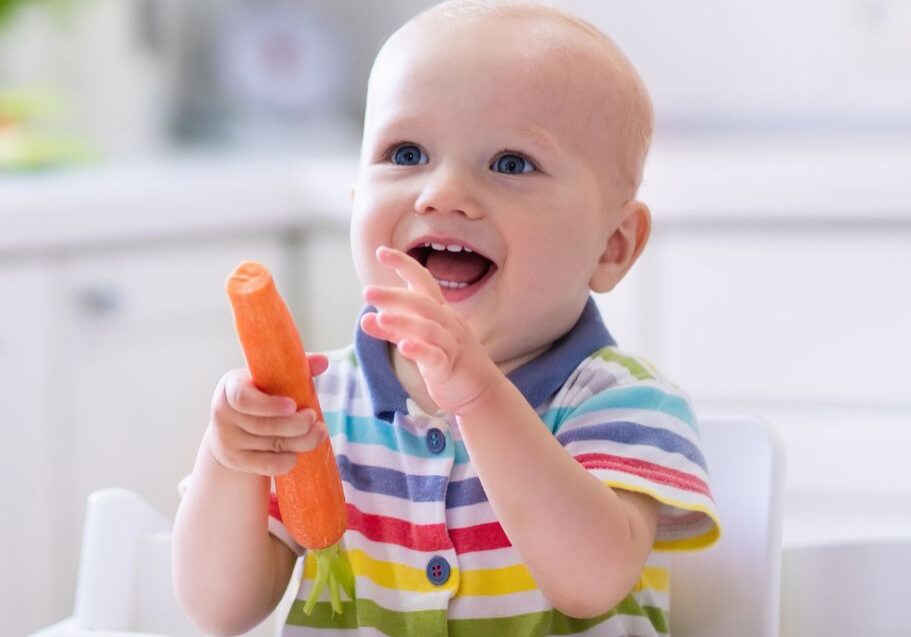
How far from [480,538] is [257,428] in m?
0.19

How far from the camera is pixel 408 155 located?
37.6 inches

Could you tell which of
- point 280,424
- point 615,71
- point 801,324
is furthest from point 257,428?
point 801,324

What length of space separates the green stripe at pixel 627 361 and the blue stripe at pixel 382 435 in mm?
110

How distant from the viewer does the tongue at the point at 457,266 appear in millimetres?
920


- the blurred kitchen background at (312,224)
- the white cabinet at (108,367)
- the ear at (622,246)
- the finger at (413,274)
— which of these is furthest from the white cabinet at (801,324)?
the finger at (413,274)

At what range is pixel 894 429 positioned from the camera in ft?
6.25

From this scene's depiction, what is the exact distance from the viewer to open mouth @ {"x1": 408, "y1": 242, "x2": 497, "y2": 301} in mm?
A: 910

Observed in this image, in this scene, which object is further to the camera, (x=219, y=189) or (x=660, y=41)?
(x=660, y=41)

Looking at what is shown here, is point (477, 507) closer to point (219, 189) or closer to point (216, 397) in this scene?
point (216, 397)

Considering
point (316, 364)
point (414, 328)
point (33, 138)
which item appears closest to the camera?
point (414, 328)

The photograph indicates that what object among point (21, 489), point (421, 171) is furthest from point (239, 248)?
point (421, 171)

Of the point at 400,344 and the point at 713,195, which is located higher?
the point at 713,195

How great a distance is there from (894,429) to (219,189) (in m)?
0.99

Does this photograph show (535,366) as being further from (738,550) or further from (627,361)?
→ (738,550)
